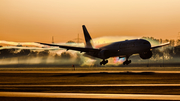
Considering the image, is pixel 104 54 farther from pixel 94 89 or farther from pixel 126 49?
pixel 94 89

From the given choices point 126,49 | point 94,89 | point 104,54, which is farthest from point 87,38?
point 94,89

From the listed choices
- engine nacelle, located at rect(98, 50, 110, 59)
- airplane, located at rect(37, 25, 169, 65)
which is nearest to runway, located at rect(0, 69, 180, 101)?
airplane, located at rect(37, 25, 169, 65)

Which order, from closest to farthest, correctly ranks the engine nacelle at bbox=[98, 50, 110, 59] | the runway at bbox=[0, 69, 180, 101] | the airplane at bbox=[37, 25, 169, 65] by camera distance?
1. the runway at bbox=[0, 69, 180, 101]
2. the airplane at bbox=[37, 25, 169, 65]
3. the engine nacelle at bbox=[98, 50, 110, 59]

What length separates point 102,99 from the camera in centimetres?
1892

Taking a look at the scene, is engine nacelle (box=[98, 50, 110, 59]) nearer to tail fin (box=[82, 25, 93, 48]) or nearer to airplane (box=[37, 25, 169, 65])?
airplane (box=[37, 25, 169, 65])

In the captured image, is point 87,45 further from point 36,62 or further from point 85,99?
point 85,99

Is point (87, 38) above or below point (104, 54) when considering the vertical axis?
above

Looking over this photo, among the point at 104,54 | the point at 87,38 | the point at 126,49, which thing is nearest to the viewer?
the point at 126,49

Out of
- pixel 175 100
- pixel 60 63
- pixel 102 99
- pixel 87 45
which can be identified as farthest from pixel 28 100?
pixel 60 63

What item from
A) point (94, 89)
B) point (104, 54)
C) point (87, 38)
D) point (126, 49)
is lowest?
point (94, 89)

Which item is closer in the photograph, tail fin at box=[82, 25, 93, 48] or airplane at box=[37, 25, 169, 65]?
airplane at box=[37, 25, 169, 65]

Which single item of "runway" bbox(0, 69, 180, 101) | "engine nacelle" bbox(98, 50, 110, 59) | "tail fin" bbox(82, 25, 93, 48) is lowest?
"runway" bbox(0, 69, 180, 101)

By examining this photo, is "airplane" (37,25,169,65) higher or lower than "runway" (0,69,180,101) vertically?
higher

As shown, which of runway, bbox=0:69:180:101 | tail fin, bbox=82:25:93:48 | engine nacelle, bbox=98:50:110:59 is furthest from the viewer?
tail fin, bbox=82:25:93:48
